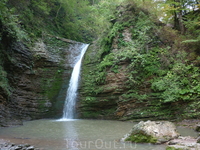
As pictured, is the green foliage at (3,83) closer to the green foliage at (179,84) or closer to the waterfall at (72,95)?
the waterfall at (72,95)

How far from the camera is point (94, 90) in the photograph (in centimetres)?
1342

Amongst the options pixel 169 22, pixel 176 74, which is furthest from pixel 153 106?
pixel 169 22

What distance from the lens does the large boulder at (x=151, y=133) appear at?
235 inches

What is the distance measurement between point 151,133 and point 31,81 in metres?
10.9

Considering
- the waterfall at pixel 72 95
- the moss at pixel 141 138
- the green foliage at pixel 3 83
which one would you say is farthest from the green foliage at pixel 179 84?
the green foliage at pixel 3 83

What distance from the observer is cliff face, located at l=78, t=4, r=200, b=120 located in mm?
10820

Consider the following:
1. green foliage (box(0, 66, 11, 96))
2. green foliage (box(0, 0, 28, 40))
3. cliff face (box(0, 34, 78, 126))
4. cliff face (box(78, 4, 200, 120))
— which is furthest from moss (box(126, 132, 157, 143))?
green foliage (box(0, 0, 28, 40))

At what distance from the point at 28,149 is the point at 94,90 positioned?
8559 mm

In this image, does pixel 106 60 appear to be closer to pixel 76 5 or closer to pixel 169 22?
pixel 169 22

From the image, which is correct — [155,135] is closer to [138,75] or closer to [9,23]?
[138,75]

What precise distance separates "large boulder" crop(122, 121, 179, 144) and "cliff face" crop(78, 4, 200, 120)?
4.01m

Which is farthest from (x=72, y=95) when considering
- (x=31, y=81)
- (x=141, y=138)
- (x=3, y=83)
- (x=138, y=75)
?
(x=141, y=138)

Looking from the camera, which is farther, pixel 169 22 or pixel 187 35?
pixel 169 22

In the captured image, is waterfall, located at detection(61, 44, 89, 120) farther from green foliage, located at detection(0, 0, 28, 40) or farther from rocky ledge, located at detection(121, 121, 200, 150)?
rocky ledge, located at detection(121, 121, 200, 150)
